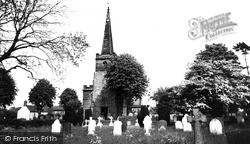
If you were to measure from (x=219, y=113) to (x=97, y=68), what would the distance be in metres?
25.4

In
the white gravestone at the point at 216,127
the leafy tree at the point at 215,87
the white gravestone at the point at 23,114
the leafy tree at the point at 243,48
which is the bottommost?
the white gravestone at the point at 216,127

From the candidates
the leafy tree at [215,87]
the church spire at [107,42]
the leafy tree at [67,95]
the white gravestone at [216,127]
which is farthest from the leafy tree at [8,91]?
the white gravestone at [216,127]

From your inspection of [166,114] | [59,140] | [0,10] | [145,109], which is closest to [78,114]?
[145,109]

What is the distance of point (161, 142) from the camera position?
11.6 m

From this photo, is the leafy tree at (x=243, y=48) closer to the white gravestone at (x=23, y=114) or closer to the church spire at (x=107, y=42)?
the church spire at (x=107, y=42)

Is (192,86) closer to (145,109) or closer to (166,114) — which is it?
Result: (166,114)

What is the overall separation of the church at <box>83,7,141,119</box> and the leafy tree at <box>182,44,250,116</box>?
17041 mm

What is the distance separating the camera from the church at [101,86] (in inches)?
1662

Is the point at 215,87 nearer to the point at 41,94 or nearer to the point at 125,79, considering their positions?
the point at 125,79

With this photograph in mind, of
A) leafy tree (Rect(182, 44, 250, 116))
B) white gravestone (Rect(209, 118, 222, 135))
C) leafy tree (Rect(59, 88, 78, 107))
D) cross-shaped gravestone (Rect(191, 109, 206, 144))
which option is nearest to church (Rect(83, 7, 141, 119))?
leafy tree (Rect(182, 44, 250, 116))

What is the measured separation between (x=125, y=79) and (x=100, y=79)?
7.02 m

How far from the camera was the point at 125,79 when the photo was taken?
127 ft

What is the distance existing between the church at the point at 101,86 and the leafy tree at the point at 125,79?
1786mm

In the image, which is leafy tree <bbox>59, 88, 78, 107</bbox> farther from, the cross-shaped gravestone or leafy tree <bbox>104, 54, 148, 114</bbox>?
the cross-shaped gravestone
